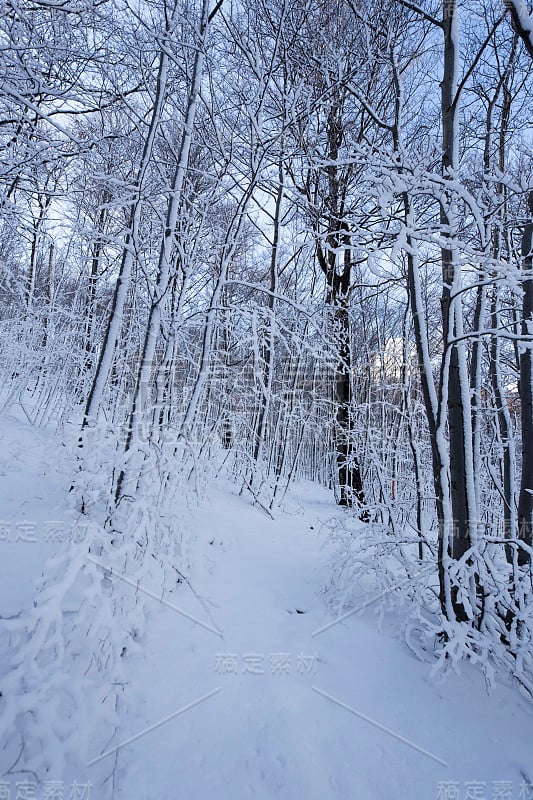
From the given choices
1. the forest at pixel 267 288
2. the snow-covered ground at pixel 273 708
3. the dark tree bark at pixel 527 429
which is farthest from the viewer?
the dark tree bark at pixel 527 429

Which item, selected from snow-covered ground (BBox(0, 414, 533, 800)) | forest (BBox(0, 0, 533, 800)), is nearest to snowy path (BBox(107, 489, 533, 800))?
snow-covered ground (BBox(0, 414, 533, 800))

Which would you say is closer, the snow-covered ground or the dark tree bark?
the snow-covered ground

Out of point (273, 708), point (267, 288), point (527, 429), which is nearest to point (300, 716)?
point (273, 708)

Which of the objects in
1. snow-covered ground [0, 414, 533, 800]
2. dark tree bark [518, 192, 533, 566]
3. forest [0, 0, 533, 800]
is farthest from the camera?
dark tree bark [518, 192, 533, 566]

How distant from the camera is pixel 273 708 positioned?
195 cm

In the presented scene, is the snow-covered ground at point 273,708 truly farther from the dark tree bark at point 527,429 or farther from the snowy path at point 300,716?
the dark tree bark at point 527,429

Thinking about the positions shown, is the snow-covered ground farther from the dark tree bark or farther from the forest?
the dark tree bark

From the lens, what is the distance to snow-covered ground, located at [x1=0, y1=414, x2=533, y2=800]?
1.59 meters

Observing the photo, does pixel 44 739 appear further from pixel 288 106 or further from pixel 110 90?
pixel 288 106

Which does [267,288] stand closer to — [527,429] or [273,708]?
[527,429]

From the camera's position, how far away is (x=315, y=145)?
516 cm

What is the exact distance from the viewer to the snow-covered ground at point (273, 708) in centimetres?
159

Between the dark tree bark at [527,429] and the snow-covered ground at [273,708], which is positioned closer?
the snow-covered ground at [273,708]

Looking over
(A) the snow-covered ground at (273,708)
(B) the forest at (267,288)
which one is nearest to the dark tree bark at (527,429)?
(B) the forest at (267,288)
